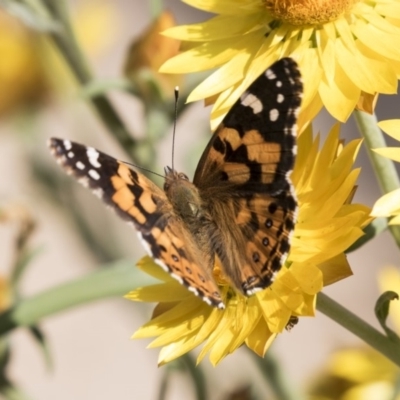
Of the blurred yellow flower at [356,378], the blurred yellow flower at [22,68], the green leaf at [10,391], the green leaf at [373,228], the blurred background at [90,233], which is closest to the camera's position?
the green leaf at [373,228]

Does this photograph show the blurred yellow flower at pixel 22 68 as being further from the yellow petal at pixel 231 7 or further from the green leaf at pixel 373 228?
the green leaf at pixel 373 228

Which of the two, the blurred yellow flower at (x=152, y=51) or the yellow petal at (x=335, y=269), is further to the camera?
the blurred yellow flower at (x=152, y=51)

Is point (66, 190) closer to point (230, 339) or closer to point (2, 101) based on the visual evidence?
point (2, 101)

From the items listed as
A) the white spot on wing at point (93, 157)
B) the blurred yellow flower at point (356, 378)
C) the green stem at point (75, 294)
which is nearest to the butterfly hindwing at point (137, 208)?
the white spot on wing at point (93, 157)

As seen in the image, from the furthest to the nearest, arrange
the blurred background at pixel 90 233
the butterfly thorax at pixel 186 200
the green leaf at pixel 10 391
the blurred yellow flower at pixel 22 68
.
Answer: the blurred yellow flower at pixel 22 68 < the blurred background at pixel 90 233 < the green leaf at pixel 10 391 < the butterfly thorax at pixel 186 200

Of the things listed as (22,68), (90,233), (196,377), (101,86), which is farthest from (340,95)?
(22,68)

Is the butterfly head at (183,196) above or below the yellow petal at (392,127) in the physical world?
above

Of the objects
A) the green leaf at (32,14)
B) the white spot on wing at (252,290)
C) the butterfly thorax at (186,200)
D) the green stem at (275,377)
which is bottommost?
the green stem at (275,377)

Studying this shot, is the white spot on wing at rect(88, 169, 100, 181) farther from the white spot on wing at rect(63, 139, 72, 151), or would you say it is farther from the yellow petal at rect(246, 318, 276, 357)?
the yellow petal at rect(246, 318, 276, 357)
